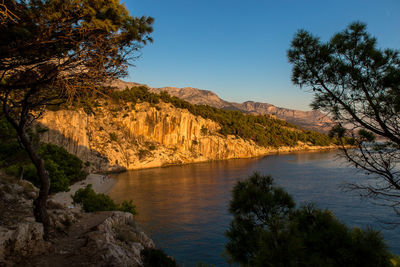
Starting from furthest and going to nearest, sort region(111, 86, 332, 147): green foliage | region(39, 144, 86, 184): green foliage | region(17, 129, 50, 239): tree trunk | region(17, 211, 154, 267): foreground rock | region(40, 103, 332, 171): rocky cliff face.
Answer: region(111, 86, 332, 147): green foliage → region(40, 103, 332, 171): rocky cliff face → region(39, 144, 86, 184): green foliage → region(17, 129, 50, 239): tree trunk → region(17, 211, 154, 267): foreground rock

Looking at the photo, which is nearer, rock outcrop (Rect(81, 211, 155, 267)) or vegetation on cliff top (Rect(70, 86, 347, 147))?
rock outcrop (Rect(81, 211, 155, 267))

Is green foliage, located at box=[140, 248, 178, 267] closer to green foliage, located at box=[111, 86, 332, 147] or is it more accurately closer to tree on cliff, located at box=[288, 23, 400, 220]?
tree on cliff, located at box=[288, 23, 400, 220]

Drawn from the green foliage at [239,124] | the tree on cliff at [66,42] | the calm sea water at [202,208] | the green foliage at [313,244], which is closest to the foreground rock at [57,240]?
the tree on cliff at [66,42]

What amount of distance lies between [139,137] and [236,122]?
46.9 meters

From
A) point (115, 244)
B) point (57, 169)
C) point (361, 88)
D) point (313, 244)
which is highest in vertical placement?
point (361, 88)

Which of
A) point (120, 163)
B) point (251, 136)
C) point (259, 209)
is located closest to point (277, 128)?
point (251, 136)

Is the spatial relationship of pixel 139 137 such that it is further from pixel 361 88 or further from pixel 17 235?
pixel 361 88

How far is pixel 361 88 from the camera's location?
6461mm

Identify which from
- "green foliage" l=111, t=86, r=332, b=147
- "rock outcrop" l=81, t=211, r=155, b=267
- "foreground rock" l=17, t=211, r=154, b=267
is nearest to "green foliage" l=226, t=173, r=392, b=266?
"rock outcrop" l=81, t=211, r=155, b=267

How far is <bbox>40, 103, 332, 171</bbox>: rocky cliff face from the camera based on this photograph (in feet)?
187

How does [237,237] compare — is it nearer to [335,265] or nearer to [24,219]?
[335,265]

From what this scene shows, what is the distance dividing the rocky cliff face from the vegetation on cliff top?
3286 mm

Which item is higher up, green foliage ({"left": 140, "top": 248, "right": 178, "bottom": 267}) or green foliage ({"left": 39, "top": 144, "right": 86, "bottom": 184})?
green foliage ({"left": 39, "top": 144, "right": 86, "bottom": 184})

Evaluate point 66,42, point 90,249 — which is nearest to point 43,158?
point 90,249
